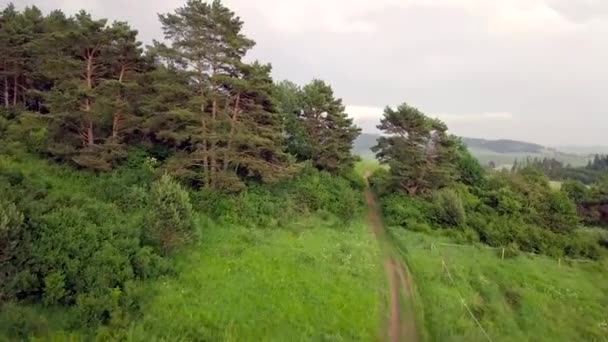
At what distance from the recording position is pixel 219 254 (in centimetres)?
2062

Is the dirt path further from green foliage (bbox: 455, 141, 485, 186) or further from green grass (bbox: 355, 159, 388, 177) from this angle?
green grass (bbox: 355, 159, 388, 177)

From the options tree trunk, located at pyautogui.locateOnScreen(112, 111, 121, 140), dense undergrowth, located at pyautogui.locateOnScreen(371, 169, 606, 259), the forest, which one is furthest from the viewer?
dense undergrowth, located at pyautogui.locateOnScreen(371, 169, 606, 259)

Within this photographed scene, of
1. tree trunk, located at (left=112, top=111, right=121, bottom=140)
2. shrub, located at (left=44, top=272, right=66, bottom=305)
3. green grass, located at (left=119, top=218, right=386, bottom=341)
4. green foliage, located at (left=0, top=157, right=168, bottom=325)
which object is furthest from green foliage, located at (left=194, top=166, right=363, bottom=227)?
shrub, located at (left=44, top=272, right=66, bottom=305)

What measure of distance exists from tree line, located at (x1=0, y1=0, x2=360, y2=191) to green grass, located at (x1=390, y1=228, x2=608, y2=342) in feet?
39.8

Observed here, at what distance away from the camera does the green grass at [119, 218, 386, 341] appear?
15281 mm

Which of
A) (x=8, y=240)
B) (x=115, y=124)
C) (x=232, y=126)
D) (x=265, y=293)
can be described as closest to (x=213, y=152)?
(x=232, y=126)

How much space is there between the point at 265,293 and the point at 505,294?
14.5m

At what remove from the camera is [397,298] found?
2117cm

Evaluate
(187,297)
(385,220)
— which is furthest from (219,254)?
(385,220)

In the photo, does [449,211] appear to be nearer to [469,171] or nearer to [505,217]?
[505,217]

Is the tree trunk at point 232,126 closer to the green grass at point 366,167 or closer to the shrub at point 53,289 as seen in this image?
the shrub at point 53,289

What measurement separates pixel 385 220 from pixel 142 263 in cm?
2252

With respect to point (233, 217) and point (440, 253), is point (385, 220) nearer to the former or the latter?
point (440, 253)

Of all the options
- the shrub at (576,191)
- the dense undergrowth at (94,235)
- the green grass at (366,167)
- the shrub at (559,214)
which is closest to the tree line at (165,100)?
the dense undergrowth at (94,235)
